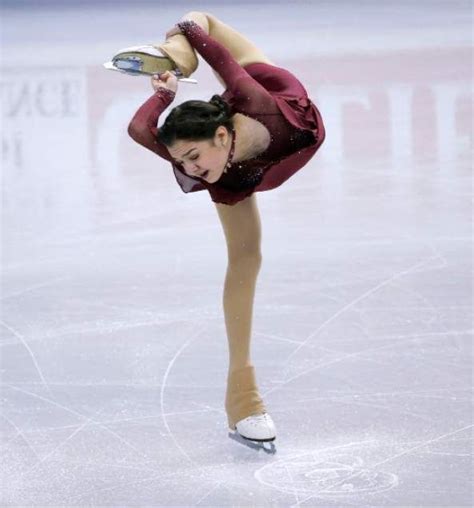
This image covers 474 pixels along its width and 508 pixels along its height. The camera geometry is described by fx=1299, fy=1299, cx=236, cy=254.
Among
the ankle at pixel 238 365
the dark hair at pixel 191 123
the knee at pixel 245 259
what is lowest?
the ankle at pixel 238 365

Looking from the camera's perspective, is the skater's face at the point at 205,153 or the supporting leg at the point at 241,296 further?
the supporting leg at the point at 241,296

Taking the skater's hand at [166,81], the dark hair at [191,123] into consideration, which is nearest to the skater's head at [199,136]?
the dark hair at [191,123]

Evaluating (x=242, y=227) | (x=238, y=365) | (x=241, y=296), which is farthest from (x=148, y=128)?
(x=238, y=365)

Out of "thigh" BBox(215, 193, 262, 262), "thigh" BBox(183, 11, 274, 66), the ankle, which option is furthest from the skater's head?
the ankle

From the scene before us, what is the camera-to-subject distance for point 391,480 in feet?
9.89

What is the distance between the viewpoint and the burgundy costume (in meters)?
3.06

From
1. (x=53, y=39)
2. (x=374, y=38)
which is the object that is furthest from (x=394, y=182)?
(x=53, y=39)

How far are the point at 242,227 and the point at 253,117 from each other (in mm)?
384

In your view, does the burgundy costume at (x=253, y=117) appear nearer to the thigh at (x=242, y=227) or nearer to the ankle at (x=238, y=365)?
the thigh at (x=242, y=227)

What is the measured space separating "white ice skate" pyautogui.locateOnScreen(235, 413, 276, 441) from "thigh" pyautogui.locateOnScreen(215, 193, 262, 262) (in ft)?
1.38

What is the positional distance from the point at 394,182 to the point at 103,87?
3383 millimetres

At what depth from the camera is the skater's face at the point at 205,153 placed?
118 inches

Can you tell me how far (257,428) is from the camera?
3275mm

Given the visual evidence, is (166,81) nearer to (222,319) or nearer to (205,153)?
(205,153)
